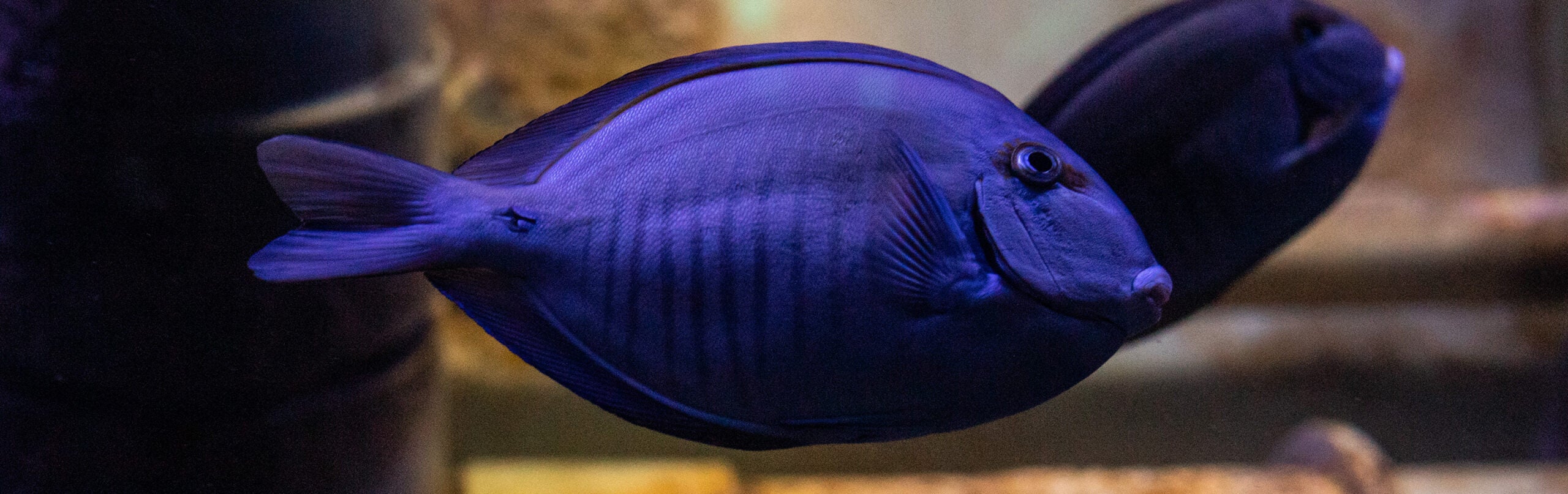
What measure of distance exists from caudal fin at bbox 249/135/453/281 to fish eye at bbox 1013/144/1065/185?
0.30 metres

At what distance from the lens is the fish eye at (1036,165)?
44 centimetres

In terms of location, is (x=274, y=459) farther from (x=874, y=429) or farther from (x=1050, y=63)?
(x=1050, y=63)

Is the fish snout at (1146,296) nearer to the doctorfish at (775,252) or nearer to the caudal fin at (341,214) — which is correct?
the doctorfish at (775,252)

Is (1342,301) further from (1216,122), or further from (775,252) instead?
(775,252)

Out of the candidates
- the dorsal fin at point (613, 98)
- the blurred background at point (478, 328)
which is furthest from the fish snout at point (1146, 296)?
the blurred background at point (478, 328)

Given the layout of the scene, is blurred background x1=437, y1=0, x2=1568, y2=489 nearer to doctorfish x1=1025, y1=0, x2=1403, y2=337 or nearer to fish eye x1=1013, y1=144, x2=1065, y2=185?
doctorfish x1=1025, y1=0, x2=1403, y2=337

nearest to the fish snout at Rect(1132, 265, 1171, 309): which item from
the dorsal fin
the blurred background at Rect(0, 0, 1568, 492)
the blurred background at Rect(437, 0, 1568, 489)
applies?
the dorsal fin

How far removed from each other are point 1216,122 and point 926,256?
37 centimetres

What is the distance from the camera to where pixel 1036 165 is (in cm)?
45

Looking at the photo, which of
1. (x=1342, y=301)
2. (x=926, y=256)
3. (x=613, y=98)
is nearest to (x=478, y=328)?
(x=613, y=98)

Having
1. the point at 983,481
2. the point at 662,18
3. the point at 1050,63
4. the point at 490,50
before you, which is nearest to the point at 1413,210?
the point at 983,481

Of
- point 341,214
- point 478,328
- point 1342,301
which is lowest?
point 1342,301

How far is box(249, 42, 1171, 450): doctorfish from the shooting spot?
0.43 meters

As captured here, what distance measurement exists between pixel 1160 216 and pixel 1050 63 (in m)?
0.57
